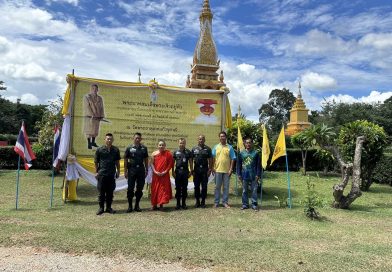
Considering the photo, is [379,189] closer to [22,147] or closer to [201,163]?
[201,163]

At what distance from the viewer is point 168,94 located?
10477mm

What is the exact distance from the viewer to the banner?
9586 mm

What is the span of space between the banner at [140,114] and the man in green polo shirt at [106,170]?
5.62 ft

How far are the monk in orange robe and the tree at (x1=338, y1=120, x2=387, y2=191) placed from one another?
7.73 meters

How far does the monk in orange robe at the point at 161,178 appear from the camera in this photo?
8.39 m

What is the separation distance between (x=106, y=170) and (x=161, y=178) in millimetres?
1293

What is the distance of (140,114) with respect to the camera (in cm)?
1019

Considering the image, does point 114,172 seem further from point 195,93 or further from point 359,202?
point 359,202

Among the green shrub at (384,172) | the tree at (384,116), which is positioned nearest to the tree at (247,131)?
the green shrub at (384,172)

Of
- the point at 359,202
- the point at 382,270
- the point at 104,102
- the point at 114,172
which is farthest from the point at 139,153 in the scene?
the point at 359,202

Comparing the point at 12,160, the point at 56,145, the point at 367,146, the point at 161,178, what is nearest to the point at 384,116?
the point at 367,146

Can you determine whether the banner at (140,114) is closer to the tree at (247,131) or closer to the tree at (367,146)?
the tree at (247,131)

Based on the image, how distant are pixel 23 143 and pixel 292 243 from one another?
661 centimetres

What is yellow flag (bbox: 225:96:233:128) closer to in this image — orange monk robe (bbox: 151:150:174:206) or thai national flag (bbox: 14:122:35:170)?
orange monk robe (bbox: 151:150:174:206)
